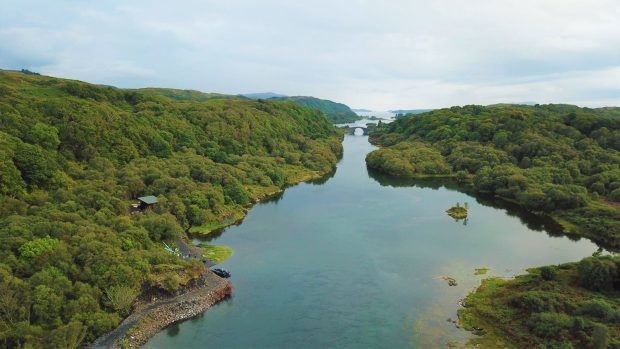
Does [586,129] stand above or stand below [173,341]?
above

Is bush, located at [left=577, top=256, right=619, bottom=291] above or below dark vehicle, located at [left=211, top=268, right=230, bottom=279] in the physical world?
above

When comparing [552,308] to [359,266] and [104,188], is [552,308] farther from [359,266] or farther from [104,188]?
[104,188]

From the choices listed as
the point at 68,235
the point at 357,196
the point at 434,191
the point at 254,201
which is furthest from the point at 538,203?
the point at 68,235

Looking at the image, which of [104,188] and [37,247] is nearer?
[37,247]

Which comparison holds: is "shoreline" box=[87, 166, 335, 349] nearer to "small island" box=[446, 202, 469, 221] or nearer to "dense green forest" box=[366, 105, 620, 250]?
"small island" box=[446, 202, 469, 221]

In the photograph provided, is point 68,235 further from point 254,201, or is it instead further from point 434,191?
point 434,191

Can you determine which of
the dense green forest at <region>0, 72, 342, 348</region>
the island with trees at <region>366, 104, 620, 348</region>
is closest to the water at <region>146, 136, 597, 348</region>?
the island with trees at <region>366, 104, 620, 348</region>

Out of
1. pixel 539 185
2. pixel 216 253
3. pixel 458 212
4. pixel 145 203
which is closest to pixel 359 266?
pixel 216 253
